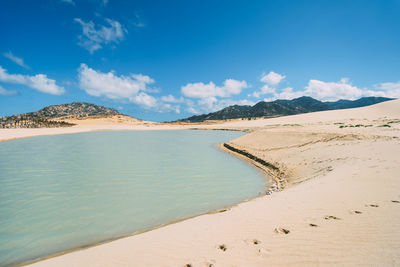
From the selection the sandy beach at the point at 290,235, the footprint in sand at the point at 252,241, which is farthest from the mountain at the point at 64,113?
the footprint in sand at the point at 252,241

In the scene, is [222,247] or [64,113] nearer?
[222,247]

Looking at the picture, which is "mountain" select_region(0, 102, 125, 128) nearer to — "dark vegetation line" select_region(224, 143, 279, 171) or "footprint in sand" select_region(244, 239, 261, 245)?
"dark vegetation line" select_region(224, 143, 279, 171)

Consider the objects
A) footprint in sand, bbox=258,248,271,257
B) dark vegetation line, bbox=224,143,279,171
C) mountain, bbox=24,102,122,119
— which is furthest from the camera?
mountain, bbox=24,102,122,119

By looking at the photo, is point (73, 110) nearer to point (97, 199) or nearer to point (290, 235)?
point (97, 199)

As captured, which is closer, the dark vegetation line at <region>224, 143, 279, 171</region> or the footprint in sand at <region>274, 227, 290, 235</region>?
the footprint in sand at <region>274, 227, 290, 235</region>

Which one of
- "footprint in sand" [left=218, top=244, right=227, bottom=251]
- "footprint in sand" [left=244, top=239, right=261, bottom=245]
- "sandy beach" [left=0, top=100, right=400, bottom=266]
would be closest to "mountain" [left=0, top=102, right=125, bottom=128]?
"sandy beach" [left=0, top=100, right=400, bottom=266]

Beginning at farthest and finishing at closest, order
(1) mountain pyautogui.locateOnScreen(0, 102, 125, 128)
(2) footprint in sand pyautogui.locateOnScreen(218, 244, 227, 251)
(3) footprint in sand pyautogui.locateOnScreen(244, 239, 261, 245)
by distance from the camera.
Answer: (1) mountain pyautogui.locateOnScreen(0, 102, 125, 128)
(3) footprint in sand pyautogui.locateOnScreen(244, 239, 261, 245)
(2) footprint in sand pyautogui.locateOnScreen(218, 244, 227, 251)

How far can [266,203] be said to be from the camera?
21.3 feet

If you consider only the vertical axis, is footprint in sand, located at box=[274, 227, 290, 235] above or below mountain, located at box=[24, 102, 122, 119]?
below

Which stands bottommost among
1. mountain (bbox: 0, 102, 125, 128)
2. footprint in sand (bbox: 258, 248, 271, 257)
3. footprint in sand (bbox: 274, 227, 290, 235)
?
footprint in sand (bbox: 274, 227, 290, 235)

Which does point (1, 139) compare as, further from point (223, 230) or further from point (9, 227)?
point (223, 230)

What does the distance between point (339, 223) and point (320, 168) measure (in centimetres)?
721

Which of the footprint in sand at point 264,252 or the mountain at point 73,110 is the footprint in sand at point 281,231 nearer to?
the footprint in sand at point 264,252

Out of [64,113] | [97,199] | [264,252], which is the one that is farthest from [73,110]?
[264,252]
